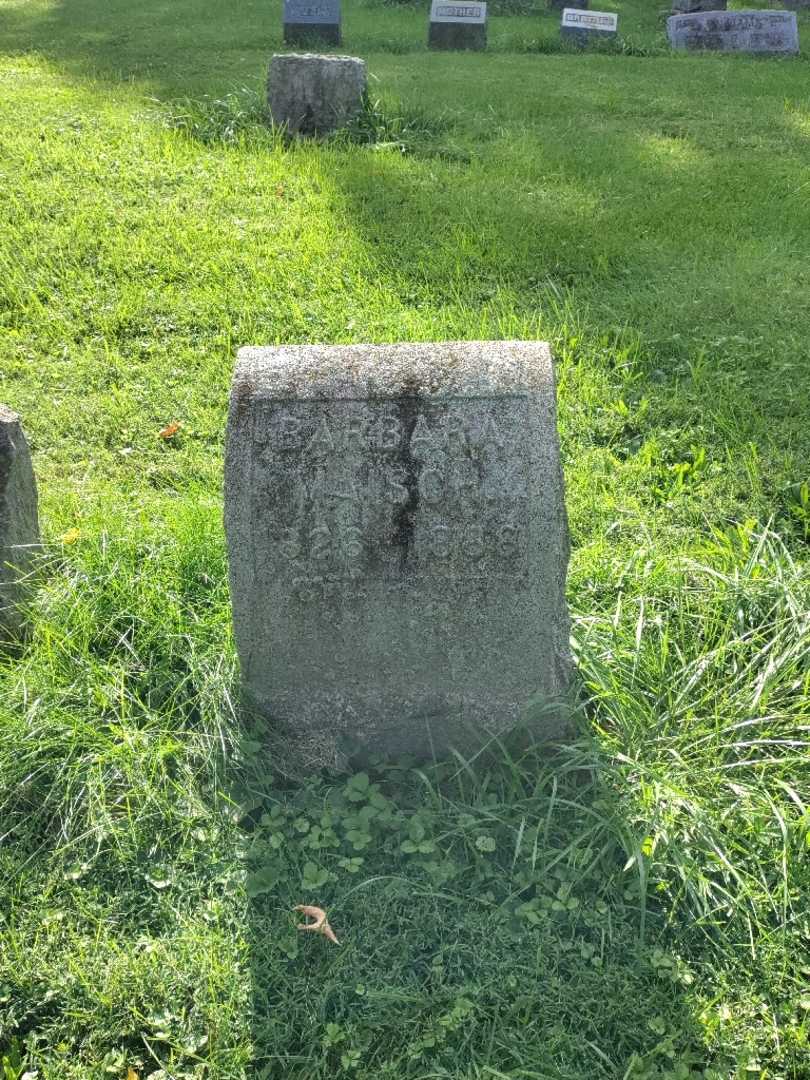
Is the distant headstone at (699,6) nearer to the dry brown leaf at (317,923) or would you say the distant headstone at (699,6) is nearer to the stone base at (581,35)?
the stone base at (581,35)

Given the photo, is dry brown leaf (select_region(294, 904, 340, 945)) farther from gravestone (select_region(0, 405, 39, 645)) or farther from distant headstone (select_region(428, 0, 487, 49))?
distant headstone (select_region(428, 0, 487, 49))

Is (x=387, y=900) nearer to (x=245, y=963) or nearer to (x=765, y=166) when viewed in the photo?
(x=245, y=963)

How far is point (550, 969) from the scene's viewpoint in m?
2.19

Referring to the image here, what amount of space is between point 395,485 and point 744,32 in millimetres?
9938

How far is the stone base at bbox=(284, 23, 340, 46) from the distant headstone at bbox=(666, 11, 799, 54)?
3.59m

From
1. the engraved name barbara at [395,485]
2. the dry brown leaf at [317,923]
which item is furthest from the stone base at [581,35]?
the dry brown leaf at [317,923]

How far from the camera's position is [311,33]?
9633 mm

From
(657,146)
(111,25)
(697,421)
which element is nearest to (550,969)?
(697,421)

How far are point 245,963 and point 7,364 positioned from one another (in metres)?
3.26

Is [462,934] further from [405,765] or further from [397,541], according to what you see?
[397,541]

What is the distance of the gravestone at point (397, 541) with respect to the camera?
A: 2332 millimetres

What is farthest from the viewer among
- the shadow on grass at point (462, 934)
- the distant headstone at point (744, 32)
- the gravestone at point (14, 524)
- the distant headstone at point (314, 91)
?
the distant headstone at point (744, 32)

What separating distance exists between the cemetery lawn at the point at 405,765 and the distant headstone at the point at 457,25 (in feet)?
16.6

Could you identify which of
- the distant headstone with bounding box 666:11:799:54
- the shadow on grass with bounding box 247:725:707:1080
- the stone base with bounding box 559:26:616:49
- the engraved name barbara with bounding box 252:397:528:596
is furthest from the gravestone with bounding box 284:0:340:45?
the shadow on grass with bounding box 247:725:707:1080
